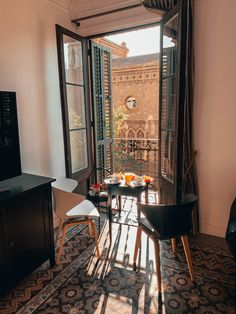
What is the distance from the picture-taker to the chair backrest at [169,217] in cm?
182

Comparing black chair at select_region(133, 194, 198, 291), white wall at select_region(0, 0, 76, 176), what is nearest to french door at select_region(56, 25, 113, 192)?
white wall at select_region(0, 0, 76, 176)

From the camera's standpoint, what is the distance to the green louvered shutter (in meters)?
3.54

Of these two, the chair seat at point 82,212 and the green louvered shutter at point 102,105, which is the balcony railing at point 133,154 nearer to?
the green louvered shutter at point 102,105

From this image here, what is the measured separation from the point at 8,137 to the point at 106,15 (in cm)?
200

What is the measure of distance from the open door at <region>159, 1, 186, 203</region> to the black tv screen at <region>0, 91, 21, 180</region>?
1514mm

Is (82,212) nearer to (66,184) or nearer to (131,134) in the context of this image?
(66,184)

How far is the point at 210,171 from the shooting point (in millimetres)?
2654

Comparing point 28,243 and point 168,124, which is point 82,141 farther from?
→ point 28,243

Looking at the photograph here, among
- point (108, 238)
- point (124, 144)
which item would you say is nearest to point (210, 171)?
point (108, 238)

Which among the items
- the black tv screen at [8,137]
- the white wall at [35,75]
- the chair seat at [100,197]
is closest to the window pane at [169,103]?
the chair seat at [100,197]

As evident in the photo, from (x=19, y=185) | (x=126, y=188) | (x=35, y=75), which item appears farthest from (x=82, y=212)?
(x=35, y=75)

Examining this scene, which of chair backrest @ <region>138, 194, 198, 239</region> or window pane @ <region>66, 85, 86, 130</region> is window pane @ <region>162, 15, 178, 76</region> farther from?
chair backrest @ <region>138, 194, 198, 239</region>

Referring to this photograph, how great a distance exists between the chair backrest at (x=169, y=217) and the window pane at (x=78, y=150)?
61.4 inches

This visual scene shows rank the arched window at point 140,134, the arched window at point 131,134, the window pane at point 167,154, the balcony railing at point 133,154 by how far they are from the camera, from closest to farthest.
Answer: the window pane at point 167,154 → the balcony railing at point 133,154 → the arched window at point 140,134 → the arched window at point 131,134
